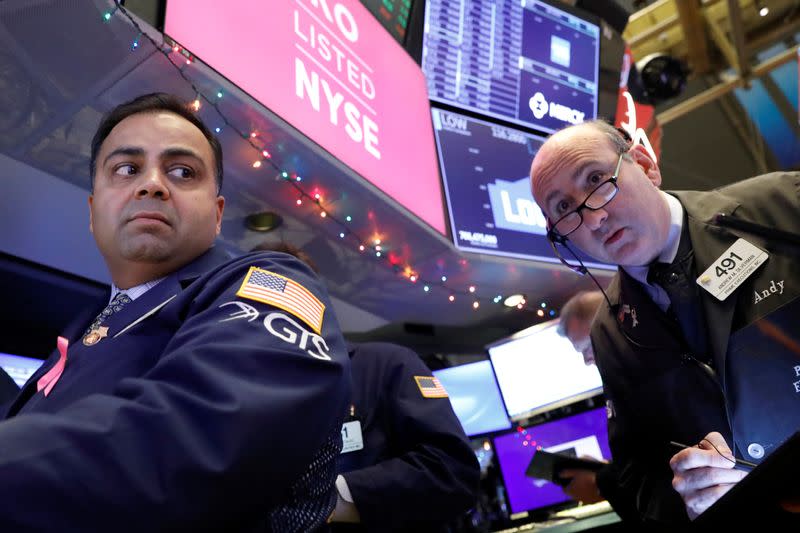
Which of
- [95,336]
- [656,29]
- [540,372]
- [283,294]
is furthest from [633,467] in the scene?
[656,29]

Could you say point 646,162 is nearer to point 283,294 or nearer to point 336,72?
point 336,72

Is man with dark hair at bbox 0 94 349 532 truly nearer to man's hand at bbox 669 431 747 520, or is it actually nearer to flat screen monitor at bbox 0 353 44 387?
man's hand at bbox 669 431 747 520

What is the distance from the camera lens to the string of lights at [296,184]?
1.71 metres

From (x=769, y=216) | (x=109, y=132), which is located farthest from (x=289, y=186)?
(x=769, y=216)

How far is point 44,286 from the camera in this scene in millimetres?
3094

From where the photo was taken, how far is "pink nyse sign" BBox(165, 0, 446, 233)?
6.27 feet

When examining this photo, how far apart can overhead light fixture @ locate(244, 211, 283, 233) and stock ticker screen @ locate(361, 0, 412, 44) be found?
1.33 metres

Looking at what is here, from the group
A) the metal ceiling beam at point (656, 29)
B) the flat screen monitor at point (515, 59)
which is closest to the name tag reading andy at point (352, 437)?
the flat screen monitor at point (515, 59)

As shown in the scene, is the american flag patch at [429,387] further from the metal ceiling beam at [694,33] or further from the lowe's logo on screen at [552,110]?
the metal ceiling beam at [694,33]

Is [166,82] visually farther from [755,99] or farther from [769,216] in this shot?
[755,99]

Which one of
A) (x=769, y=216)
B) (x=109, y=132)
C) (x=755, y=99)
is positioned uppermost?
(x=755, y=99)

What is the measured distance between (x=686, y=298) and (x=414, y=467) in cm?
93

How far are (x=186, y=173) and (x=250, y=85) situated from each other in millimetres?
746

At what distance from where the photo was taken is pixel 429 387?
Result: 2.21 metres
